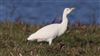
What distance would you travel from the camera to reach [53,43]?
1075 centimetres

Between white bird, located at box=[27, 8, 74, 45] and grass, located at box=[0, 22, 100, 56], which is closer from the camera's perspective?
grass, located at box=[0, 22, 100, 56]

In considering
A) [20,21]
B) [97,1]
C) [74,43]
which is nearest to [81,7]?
[97,1]

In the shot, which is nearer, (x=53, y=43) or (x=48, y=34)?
(x=48, y=34)

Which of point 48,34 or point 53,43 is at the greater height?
point 48,34

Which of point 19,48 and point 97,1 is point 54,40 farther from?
point 97,1

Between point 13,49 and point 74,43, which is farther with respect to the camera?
point 74,43

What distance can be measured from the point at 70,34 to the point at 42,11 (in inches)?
533

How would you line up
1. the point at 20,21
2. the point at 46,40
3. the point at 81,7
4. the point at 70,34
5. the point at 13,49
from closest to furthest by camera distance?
the point at 13,49, the point at 46,40, the point at 70,34, the point at 20,21, the point at 81,7

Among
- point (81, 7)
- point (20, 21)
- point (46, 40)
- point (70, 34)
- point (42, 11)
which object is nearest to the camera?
point (46, 40)

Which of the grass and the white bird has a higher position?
the white bird

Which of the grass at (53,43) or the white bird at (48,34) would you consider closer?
the grass at (53,43)

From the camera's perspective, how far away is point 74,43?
437 inches

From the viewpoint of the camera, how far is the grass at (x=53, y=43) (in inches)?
380

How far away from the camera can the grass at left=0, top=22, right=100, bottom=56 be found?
9.66 meters
